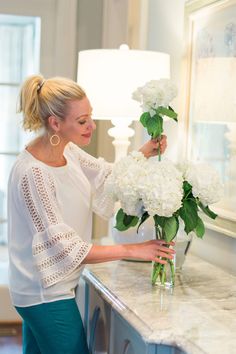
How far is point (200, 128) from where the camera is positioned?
251 cm

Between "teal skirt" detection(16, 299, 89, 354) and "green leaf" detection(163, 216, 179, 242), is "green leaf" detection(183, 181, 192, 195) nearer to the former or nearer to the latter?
"green leaf" detection(163, 216, 179, 242)

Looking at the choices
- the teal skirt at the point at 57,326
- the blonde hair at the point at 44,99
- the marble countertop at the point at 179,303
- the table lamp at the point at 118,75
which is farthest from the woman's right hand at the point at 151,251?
the table lamp at the point at 118,75

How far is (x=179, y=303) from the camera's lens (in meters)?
1.82

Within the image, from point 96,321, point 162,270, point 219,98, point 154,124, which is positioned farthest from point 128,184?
point 219,98

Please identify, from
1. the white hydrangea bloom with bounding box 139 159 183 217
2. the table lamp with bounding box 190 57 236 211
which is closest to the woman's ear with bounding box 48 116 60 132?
the white hydrangea bloom with bounding box 139 159 183 217

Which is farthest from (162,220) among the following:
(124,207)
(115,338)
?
(115,338)

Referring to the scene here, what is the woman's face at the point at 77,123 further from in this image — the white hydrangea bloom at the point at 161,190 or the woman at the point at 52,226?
the white hydrangea bloom at the point at 161,190

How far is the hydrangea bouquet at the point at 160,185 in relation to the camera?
1795mm

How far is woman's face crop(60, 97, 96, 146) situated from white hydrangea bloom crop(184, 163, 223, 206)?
0.39m

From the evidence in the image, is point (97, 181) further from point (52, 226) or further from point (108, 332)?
point (108, 332)

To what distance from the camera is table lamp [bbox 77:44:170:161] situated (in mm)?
2504

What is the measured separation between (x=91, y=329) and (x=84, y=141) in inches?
24.6

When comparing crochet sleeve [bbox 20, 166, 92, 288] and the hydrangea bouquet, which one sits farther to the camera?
crochet sleeve [bbox 20, 166, 92, 288]

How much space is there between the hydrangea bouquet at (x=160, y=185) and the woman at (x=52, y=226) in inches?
3.9
